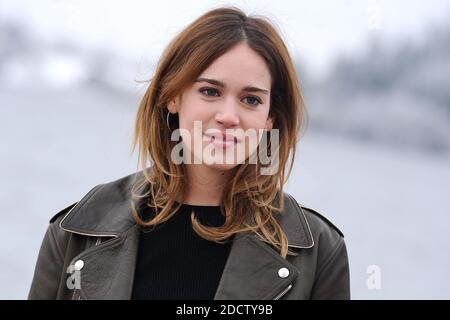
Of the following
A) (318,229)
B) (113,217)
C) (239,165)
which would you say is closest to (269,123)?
→ (239,165)

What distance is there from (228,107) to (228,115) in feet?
0.11

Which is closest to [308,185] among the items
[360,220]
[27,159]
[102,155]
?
[360,220]

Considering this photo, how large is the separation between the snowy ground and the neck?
574cm

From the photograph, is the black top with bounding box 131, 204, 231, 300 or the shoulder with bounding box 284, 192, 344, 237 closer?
the black top with bounding box 131, 204, 231, 300

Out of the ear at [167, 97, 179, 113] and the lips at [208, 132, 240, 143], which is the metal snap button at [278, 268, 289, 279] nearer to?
the lips at [208, 132, 240, 143]

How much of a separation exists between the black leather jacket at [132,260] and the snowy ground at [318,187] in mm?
5576

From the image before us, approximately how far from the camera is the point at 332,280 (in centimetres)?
229

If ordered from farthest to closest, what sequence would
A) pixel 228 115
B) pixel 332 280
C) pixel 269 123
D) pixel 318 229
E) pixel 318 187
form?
pixel 318 187
pixel 269 123
pixel 318 229
pixel 332 280
pixel 228 115

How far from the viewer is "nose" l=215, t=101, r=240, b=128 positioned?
2.18 metres

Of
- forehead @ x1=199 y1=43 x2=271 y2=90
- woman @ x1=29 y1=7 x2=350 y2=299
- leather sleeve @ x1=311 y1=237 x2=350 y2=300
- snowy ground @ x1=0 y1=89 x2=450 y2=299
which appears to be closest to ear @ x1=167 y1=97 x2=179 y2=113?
woman @ x1=29 y1=7 x2=350 y2=299

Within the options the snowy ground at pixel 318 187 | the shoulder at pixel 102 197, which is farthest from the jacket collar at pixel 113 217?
the snowy ground at pixel 318 187

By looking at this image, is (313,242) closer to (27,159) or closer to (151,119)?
(151,119)

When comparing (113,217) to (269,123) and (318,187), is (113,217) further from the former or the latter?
(318,187)

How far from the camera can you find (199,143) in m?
2.27
